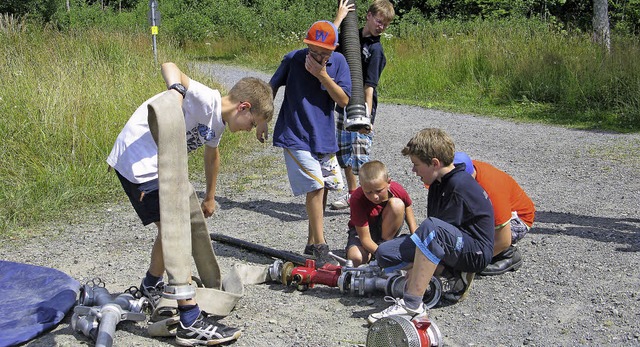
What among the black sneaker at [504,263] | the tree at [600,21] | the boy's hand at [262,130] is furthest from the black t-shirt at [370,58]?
the tree at [600,21]

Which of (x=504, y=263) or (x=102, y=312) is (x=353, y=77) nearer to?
(x=504, y=263)

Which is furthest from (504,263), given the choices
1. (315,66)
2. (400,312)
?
(315,66)

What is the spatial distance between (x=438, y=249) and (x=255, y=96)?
1.33m

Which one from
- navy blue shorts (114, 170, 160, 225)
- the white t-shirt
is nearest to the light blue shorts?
the white t-shirt

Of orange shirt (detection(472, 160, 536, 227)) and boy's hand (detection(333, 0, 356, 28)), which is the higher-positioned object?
boy's hand (detection(333, 0, 356, 28))

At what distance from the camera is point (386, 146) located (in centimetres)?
1038

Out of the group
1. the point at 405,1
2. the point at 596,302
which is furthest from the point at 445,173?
the point at 405,1

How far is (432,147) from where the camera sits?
4.30 metres

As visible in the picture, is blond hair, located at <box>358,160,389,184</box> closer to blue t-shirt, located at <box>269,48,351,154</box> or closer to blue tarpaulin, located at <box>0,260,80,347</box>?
blue t-shirt, located at <box>269,48,351,154</box>

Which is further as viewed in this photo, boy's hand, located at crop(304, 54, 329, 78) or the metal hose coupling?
boy's hand, located at crop(304, 54, 329, 78)

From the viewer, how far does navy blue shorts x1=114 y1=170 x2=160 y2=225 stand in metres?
4.05

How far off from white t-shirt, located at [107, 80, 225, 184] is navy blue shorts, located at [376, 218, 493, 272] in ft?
4.12

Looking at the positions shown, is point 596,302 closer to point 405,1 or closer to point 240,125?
point 240,125

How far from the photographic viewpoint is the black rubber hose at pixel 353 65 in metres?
5.36
